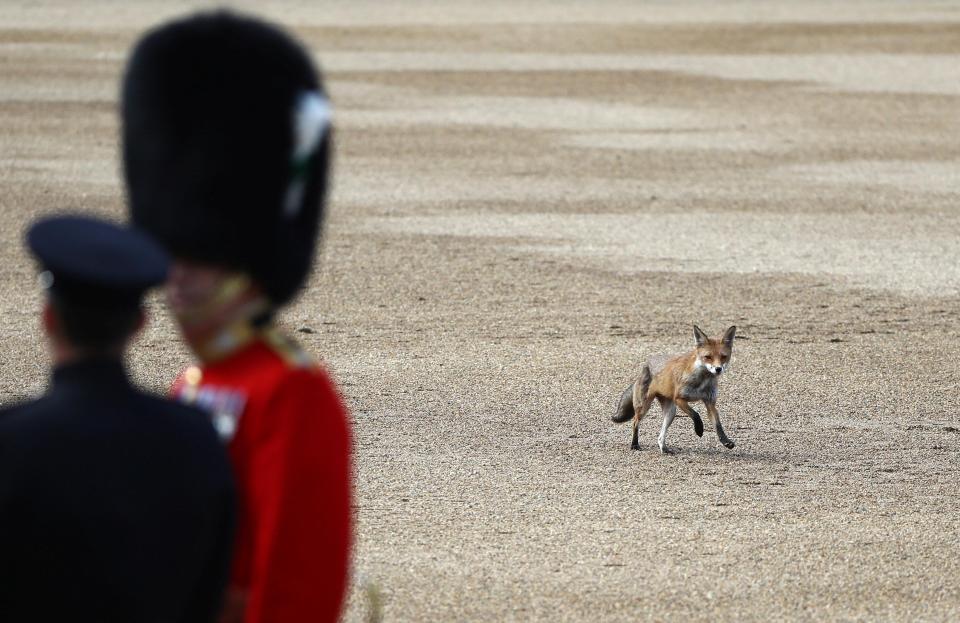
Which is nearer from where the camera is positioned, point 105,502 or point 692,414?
point 105,502

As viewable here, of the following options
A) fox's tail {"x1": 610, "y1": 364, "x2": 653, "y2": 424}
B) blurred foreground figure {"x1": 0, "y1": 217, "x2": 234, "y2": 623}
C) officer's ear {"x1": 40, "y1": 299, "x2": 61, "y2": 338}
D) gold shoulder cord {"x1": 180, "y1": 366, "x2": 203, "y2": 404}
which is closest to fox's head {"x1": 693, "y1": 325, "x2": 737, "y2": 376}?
fox's tail {"x1": 610, "y1": 364, "x2": 653, "y2": 424}

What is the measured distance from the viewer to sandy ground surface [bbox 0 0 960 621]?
274 inches

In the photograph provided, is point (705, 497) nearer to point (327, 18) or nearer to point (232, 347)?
point (232, 347)

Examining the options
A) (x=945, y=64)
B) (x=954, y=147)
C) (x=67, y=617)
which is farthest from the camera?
(x=945, y=64)

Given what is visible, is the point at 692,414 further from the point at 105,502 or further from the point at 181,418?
the point at 105,502

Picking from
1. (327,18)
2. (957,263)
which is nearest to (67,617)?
(957,263)

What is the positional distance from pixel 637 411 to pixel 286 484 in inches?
234

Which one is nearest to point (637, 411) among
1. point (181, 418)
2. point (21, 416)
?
point (181, 418)

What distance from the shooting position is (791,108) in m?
23.2

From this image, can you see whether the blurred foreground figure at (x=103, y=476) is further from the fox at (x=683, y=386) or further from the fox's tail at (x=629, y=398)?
the fox's tail at (x=629, y=398)

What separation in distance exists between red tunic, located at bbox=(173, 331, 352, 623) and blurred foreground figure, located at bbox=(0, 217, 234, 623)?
0.09 m

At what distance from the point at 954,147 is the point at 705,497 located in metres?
13.3

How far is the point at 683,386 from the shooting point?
A: 8.81 meters

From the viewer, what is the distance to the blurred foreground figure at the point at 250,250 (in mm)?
3016
